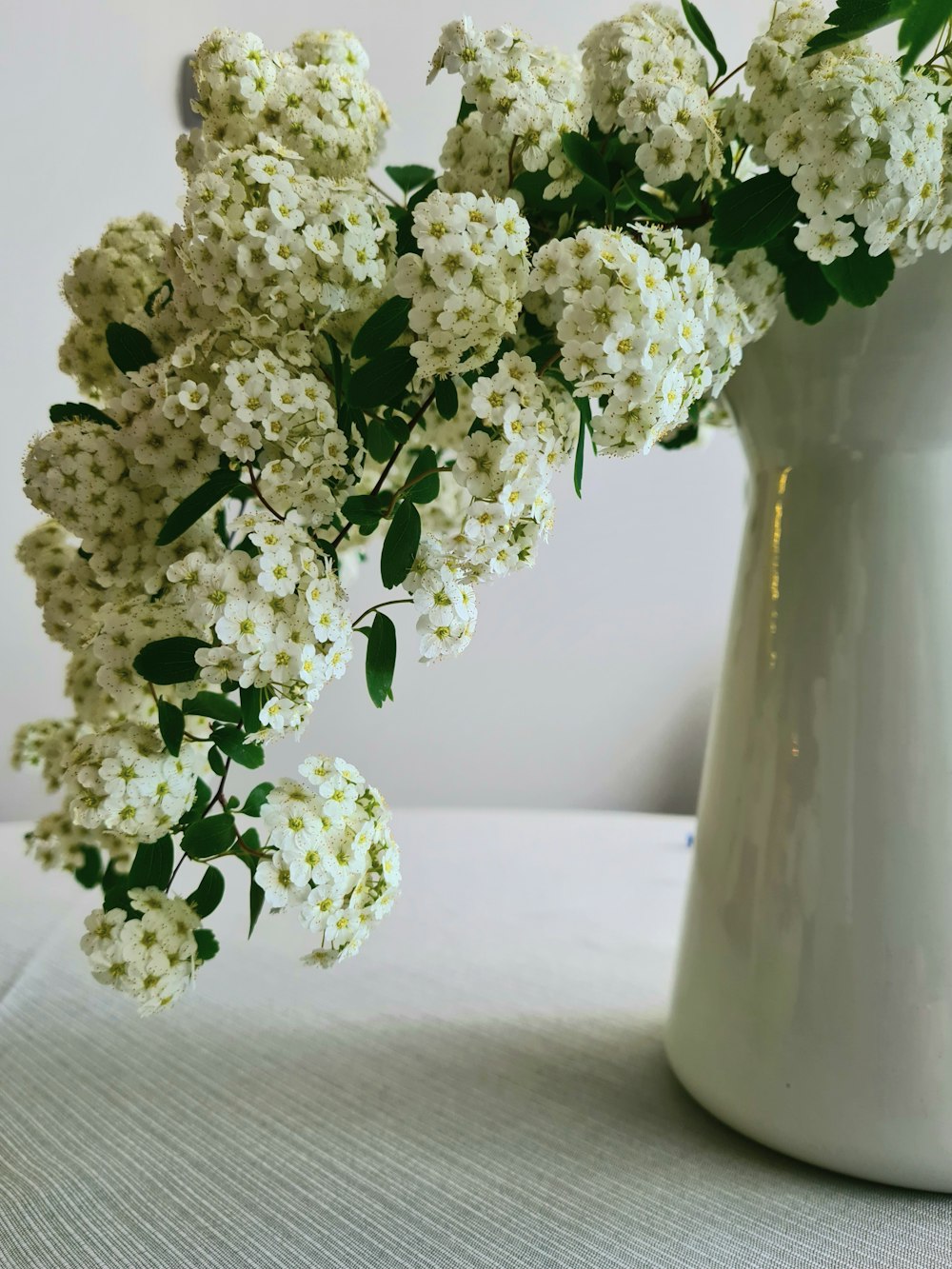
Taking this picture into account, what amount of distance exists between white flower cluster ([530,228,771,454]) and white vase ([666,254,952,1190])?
0.40 feet

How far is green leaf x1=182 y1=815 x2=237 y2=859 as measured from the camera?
0.39m

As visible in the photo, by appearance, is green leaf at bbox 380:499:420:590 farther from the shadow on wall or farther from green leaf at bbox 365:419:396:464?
the shadow on wall

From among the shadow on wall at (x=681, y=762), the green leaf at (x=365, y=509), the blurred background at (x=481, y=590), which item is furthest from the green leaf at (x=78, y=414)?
the shadow on wall at (x=681, y=762)

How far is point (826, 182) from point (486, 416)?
0.14 m

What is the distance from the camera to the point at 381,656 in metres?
0.41

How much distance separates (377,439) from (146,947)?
0.65 feet

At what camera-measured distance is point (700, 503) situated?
2.20 m

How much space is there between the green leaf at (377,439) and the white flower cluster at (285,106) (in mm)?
115

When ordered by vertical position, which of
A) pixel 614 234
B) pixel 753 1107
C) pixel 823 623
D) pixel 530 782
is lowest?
pixel 530 782

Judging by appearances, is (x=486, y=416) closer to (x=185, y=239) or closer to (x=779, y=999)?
(x=185, y=239)

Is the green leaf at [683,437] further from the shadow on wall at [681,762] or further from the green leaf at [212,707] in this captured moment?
the shadow on wall at [681,762]

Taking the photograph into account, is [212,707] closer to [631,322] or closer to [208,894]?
[208,894]

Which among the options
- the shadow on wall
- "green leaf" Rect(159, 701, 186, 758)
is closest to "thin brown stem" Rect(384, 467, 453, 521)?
"green leaf" Rect(159, 701, 186, 758)

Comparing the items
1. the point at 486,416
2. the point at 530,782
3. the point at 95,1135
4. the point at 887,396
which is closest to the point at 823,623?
the point at 887,396
